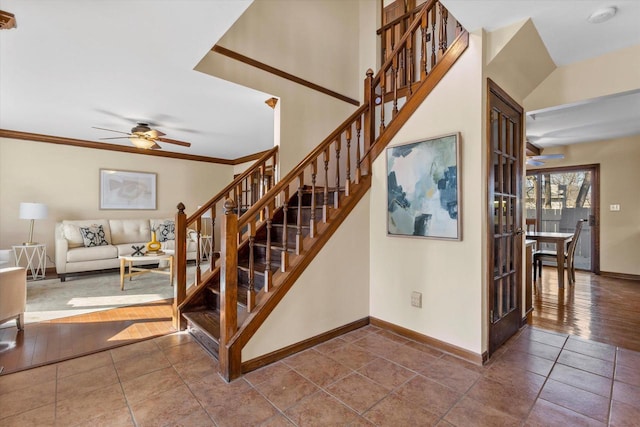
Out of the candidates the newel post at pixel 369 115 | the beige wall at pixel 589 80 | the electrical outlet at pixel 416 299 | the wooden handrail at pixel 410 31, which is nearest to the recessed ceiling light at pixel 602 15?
the beige wall at pixel 589 80

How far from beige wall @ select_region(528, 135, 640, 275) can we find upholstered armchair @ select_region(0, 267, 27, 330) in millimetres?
8380

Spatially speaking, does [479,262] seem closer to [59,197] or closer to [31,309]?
[31,309]

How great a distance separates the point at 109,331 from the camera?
2908 millimetres

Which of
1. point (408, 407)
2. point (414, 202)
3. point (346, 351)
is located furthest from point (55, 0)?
point (408, 407)

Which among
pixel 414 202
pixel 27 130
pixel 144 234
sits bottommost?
pixel 144 234

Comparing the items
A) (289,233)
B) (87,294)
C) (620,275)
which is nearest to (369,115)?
(289,233)

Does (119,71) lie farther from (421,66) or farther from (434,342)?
(434,342)

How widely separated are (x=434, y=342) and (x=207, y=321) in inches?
78.1

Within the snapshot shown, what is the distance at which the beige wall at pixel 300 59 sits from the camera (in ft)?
11.0

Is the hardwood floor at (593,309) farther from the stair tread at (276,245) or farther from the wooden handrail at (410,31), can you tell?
the wooden handrail at (410,31)

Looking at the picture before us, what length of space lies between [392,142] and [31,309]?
14.7 ft

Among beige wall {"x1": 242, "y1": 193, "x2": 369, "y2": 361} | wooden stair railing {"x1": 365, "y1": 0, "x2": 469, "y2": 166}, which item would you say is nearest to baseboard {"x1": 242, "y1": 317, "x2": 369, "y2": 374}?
beige wall {"x1": 242, "y1": 193, "x2": 369, "y2": 361}

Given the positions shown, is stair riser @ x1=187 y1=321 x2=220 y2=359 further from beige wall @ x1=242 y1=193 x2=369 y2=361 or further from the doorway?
the doorway

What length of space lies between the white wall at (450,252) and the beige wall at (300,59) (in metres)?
1.40
